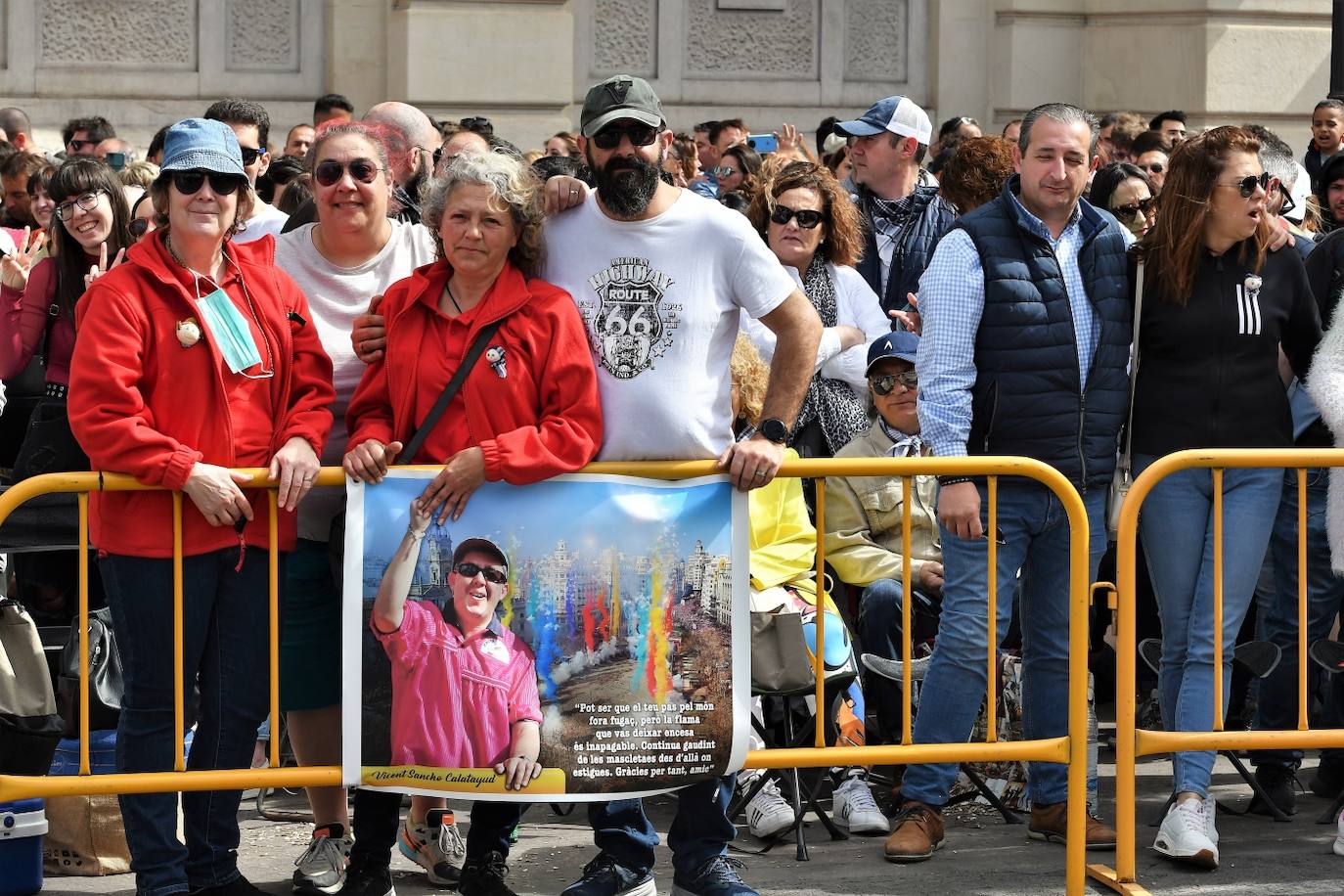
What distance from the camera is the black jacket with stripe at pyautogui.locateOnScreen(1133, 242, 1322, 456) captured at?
6.03 meters

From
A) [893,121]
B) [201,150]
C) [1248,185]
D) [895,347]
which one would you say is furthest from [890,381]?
[201,150]

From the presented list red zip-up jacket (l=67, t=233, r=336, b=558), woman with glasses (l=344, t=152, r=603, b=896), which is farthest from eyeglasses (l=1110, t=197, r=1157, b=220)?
red zip-up jacket (l=67, t=233, r=336, b=558)

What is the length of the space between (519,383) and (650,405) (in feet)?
1.18

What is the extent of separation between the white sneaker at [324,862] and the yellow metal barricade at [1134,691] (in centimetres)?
221

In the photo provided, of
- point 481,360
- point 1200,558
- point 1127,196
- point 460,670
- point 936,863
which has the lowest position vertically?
point 936,863

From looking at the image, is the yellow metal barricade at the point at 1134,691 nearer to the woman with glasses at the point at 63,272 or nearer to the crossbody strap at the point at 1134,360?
the crossbody strap at the point at 1134,360

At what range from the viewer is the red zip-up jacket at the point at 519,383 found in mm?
5109

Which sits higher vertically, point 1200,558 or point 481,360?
point 481,360

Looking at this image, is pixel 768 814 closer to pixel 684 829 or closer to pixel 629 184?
pixel 684 829

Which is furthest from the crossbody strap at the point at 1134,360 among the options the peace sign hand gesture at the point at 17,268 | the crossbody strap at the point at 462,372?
the peace sign hand gesture at the point at 17,268

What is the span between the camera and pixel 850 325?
738cm

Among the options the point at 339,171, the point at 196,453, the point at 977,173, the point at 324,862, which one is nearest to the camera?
the point at 196,453

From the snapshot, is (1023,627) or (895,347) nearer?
(1023,627)

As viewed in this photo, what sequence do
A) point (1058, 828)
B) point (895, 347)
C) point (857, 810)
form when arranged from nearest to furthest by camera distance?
point (1058, 828), point (857, 810), point (895, 347)
